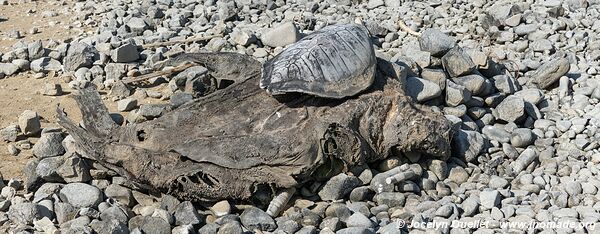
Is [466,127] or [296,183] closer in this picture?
[296,183]

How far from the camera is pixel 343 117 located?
5586mm

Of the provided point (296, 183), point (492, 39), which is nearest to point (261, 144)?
point (296, 183)

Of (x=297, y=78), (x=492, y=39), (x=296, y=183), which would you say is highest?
(x=297, y=78)

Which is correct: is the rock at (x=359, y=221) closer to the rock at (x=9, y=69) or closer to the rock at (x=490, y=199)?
the rock at (x=490, y=199)

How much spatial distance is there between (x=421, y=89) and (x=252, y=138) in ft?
5.47

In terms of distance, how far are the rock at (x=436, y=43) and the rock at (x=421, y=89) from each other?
1.74 feet

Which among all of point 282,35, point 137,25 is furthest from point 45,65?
point 282,35

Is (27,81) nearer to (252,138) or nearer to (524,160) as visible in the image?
(252,138)

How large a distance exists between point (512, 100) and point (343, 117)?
176cm

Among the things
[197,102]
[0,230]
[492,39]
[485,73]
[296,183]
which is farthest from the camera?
[492,39]

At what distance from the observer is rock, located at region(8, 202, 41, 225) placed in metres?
5.05

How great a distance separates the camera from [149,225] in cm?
498

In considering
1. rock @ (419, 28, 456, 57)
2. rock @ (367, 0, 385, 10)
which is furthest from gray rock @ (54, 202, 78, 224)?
rock @ (367, 0, 385, 10)

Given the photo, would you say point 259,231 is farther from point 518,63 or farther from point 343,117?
point 518,63
